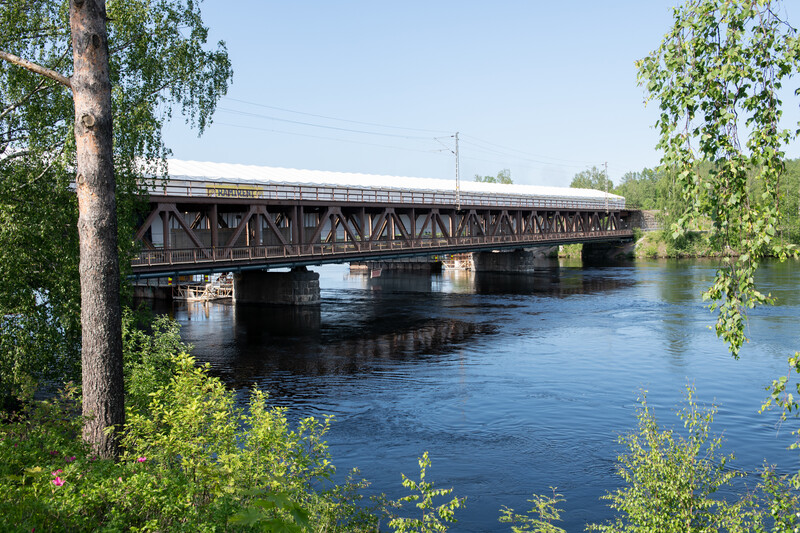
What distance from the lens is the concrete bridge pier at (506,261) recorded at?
307ft

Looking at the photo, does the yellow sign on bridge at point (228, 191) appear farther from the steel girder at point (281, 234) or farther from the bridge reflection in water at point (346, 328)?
the bridge reflection in water at point (346, 328)

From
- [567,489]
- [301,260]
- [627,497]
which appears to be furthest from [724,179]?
[301,260]

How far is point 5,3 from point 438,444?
1743cm

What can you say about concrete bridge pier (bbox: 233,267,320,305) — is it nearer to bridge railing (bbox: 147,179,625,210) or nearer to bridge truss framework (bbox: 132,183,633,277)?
bridge truss framework (bbox: 132,183,633,277)

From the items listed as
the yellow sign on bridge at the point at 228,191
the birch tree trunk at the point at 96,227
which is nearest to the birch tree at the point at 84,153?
the birch tree trunk at the point at 96,227

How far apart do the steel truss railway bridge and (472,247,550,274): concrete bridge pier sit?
16.8 feet

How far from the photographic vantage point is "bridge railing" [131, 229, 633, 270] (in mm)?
40594

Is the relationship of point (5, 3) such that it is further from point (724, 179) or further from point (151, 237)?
point (151, 237)

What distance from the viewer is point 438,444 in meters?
20.2

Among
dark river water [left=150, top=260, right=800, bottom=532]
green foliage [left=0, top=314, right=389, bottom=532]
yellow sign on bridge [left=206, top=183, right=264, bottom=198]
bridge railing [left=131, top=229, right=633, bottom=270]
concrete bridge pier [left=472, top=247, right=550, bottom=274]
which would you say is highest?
yellow sign on bridge [left=206, top=183, right=264, bottom=198]

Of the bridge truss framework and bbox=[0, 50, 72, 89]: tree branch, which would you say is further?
the bridge truss framework

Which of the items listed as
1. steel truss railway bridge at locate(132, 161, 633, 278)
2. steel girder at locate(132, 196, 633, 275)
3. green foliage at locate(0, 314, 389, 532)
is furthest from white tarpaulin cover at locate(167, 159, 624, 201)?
green foliage at locate(0, 314, 389, 532)

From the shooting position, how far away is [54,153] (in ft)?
62.5

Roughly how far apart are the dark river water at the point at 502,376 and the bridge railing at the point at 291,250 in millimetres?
4614
